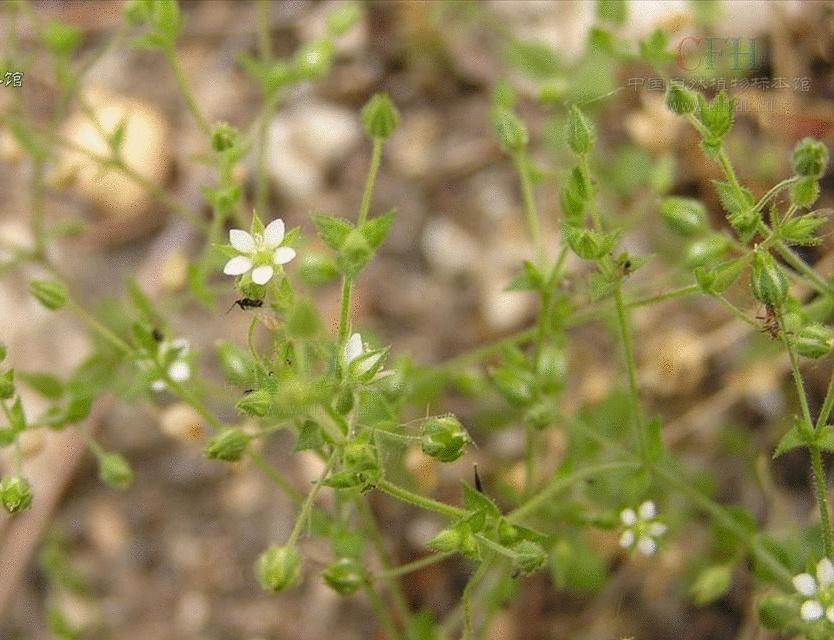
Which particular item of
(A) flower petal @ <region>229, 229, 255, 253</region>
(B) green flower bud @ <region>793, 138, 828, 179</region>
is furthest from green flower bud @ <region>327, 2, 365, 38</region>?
(B) green flower bud @ <region>793, 138, 828, 179</region>

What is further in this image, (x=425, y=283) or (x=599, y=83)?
(x=425, y=283)

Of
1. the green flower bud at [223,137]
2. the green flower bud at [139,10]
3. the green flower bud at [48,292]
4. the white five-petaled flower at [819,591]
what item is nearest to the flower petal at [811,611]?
the white five-petaled flower at [819,591]

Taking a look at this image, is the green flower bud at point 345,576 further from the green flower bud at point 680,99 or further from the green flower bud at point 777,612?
the green flower bud at point 680,99

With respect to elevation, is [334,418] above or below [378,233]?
below

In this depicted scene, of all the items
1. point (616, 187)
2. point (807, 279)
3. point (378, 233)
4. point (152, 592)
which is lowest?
point (152, 592)

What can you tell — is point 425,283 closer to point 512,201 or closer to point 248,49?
point 512,201

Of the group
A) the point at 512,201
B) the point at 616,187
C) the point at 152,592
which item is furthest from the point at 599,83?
the point at 152,592

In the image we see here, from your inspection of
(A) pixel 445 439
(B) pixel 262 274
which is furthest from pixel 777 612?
(B) pixel 262 274
